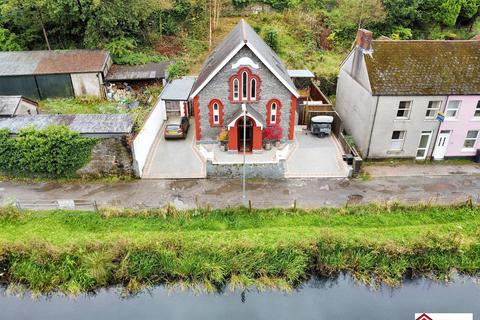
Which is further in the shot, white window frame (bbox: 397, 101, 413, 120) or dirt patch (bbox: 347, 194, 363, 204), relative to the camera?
white window frame (bbox: 397, 101, 413, 120)

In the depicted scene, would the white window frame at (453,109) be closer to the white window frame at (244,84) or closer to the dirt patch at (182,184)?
the white window frame at (244,84)

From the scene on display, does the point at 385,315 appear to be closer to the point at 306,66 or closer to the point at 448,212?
the point at 448,212

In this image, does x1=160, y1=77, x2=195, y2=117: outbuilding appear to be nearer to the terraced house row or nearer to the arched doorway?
the arched doorway

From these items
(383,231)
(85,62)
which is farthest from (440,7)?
(85,62)

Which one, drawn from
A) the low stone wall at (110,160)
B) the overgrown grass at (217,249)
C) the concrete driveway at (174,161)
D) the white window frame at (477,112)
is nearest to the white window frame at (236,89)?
the concrete driveway at (174,161)

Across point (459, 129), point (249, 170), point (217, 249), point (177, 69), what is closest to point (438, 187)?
point (459, 129)

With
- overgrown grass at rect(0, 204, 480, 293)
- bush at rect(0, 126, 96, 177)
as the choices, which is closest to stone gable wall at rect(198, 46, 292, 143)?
bush at rect(0, 126, 96, 177)

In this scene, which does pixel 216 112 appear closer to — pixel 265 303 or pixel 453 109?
pixel 265 303
